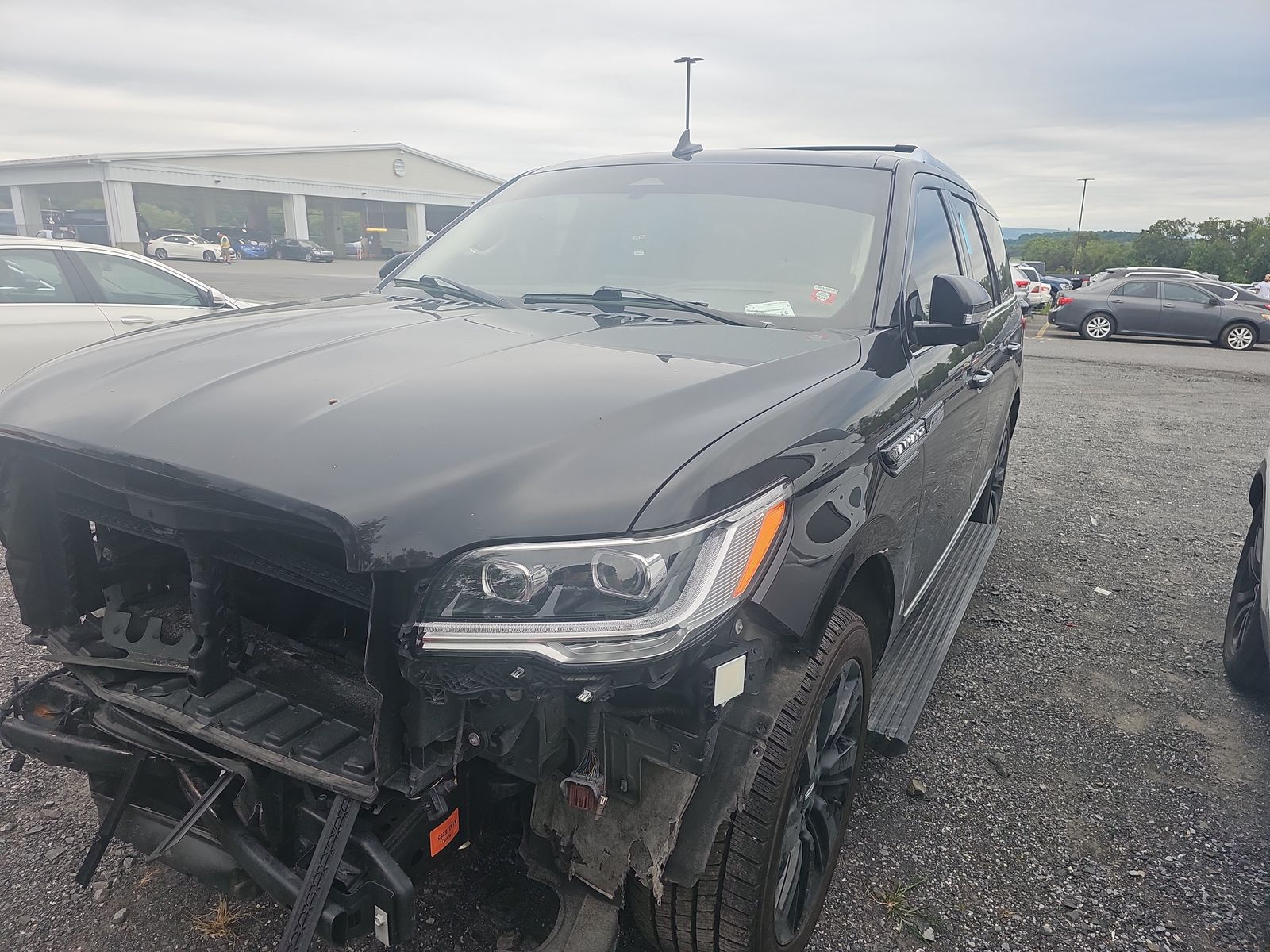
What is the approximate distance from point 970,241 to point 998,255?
1050mm

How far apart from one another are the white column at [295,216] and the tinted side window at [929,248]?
5316 cm

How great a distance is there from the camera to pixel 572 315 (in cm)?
269

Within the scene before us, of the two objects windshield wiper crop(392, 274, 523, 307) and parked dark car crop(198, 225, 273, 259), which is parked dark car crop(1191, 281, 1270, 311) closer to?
windshield wiper crop(392, 274, 523, 307)

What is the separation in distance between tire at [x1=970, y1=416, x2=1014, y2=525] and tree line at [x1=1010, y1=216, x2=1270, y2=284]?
211ft

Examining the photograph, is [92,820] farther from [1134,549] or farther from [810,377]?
[1134,549]

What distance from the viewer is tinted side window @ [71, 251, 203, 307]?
6.77 meters

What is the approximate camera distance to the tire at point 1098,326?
1986cm

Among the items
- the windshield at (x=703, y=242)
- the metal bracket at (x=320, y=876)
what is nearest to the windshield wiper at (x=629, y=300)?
the windshield at (x=703, y=242)

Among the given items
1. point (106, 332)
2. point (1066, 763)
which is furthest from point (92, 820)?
point (106, 332)

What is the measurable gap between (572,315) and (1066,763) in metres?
2.32

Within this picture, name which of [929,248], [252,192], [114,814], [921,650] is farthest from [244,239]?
[114,814]

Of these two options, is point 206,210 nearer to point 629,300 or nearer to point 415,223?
point 415,223

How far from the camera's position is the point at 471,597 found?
58.4 inches

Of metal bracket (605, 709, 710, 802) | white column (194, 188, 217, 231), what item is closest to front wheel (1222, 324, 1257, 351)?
metal bracket (605, 709, 710, 802)
